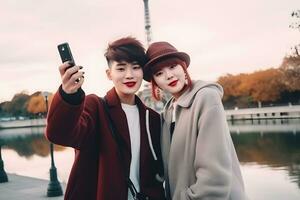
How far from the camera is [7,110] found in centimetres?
10594

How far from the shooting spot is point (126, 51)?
2.66m

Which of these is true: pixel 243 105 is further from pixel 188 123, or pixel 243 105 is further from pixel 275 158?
pixel 188 123

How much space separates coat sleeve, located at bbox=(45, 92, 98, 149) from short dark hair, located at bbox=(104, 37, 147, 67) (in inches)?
19.3

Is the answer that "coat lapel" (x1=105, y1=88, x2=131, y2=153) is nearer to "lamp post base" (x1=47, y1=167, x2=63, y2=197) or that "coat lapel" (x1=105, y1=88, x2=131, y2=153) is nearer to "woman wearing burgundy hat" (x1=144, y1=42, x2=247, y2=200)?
"woman wearing burgundy hat" (x1=144, y1=42, x2=247, y2=200)

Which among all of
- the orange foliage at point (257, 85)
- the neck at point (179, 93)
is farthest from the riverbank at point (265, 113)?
the neck at point (179, 93)

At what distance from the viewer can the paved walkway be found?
9949 millimetres

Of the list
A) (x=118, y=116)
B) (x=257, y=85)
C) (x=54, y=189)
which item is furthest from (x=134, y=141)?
(x=257, y=85)

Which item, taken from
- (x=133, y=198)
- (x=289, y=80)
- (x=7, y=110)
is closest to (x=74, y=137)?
(x=133, y=198)

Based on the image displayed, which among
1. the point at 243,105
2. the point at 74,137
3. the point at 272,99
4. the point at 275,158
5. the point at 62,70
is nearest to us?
the point at 62,70

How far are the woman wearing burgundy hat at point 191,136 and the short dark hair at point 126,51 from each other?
7cm

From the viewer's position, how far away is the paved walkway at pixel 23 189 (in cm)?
995

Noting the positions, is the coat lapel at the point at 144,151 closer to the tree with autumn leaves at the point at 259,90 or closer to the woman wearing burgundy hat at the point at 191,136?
the woman wearing burgundy hat at the point at 191,136

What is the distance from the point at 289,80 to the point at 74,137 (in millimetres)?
38309

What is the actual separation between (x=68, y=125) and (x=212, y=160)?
2.82ft
